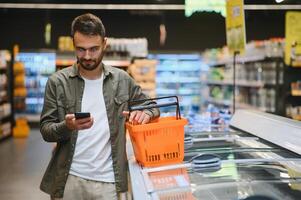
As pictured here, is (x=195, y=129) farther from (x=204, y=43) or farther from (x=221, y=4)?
(x=204, y=43)

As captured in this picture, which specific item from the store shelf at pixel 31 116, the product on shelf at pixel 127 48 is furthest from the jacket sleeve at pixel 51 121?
the store shelf at pixel 31 116

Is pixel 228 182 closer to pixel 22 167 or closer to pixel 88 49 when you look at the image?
pixel 88 49

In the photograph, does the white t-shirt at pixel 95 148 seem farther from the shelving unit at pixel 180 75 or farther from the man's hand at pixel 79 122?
the shelving unit at pixel 180 75

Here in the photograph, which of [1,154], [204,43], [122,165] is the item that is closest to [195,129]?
[122,165]

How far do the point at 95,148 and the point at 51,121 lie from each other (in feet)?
0.93

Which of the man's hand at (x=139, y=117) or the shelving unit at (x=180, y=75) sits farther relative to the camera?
the shelving unit at (x=180, y=75)

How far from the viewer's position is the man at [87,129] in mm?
2400

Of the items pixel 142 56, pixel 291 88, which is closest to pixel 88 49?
pixel 291 88

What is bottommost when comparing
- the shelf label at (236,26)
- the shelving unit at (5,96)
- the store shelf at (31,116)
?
the store shelf at (31,116)

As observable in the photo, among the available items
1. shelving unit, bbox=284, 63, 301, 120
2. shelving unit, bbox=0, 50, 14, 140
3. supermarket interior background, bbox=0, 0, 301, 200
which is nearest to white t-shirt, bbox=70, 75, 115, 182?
shelving unit, bbox=284, 63, 301, 120

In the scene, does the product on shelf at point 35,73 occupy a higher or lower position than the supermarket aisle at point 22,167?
higher

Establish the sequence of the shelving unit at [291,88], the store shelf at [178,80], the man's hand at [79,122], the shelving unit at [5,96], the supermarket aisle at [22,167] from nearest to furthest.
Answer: the man's hand at [79,122], the supermarket aisle at [22,167], the shelving unit at [291,88], the shelving unit at [5,96], the store shelf at [178,80]

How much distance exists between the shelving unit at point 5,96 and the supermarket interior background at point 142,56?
0.03 meters

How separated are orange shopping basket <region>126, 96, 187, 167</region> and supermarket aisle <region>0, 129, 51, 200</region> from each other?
14.2 feet
